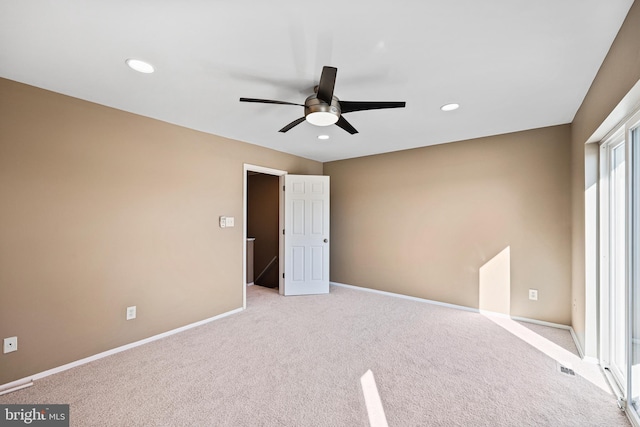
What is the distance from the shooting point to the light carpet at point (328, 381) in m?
1.83

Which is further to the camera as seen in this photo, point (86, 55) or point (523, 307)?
point (523, 307)

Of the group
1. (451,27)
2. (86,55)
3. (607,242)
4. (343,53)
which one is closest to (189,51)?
(86,55)

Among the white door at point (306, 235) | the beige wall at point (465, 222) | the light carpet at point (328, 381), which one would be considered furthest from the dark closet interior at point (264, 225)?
the light carpet at point (328, 381)

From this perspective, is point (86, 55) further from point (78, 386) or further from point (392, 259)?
point (392, 259)

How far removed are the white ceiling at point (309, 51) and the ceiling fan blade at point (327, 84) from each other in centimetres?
20

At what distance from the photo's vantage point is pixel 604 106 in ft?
6.35

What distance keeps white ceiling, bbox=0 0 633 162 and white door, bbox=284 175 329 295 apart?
6.40 ft

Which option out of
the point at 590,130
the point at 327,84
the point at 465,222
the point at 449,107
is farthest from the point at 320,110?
the point at 465,222

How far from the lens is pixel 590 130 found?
7.66 ft

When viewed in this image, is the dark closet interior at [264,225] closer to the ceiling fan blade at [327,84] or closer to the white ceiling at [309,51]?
the white ceiling at [309,51]

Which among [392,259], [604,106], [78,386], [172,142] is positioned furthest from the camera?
[392,259]

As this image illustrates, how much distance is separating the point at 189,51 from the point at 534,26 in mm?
2105

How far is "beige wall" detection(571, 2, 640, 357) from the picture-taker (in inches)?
57.7

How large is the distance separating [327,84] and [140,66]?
139 cm
